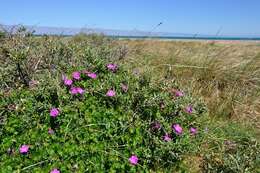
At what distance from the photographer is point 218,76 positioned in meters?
6.15

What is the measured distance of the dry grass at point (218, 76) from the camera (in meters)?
5.43

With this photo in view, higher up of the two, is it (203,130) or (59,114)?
(59,114)

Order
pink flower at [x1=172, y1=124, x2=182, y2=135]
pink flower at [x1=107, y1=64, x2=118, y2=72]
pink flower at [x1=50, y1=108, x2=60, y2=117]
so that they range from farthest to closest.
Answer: pink flower at [x1=107, y1=64, x2=118, y2=72] → pink flower at [x1=172, y1=124, x2=182, y2=135] → pink flower at [x1=50, y1=108, x2=60, y2=117]

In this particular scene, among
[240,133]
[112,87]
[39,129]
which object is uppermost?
[112,87]

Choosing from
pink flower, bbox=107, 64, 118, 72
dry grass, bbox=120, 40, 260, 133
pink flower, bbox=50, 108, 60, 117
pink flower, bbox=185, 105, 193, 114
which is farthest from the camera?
dry grass, bbox=120, 40, 260, 133

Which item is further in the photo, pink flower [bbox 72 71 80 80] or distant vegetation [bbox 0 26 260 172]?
pink flower [bbox 72 71 80 80]

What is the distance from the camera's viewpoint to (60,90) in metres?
3.50

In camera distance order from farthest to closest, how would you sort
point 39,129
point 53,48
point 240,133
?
point 53,48 < point 240,133 < point 39,129

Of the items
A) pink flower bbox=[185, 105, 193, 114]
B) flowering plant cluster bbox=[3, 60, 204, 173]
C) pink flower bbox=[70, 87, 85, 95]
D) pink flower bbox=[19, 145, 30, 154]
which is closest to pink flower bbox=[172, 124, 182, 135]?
flowering plant cluster bbox=[3, 60, 204, 173]

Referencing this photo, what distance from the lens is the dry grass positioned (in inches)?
214

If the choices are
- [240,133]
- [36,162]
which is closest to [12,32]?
[36,162]

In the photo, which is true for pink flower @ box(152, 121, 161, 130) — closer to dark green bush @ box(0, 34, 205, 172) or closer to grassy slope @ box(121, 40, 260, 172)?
dark green bush @ box(0, 34, 205, 172)

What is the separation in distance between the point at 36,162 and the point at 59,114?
1.63ft

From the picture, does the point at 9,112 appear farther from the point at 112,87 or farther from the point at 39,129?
the point at 112,87
